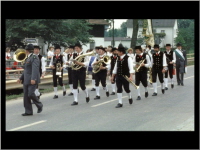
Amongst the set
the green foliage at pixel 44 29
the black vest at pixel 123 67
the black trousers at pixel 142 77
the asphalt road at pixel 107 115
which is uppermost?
the green foliage at pixel 44 29

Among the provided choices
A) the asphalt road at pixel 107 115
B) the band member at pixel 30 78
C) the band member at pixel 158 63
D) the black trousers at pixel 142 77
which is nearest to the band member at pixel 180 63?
the band member at pixel 158 63

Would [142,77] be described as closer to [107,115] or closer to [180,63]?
[107,115]

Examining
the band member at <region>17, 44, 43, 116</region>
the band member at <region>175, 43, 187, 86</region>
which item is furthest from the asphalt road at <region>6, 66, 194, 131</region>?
the band member at <region>175, 43, 187, 86</region>

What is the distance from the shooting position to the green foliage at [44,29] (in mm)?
30609

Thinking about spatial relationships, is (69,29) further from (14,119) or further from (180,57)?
(14,119)

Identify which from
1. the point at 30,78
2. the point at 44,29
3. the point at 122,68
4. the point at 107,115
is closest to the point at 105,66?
the point at 122,68

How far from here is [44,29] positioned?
3098cm

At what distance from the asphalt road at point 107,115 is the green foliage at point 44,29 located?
14.8m

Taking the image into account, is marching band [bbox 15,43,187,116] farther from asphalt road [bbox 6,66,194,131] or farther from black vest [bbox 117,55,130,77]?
asphalt road [bbox 6,66,194,131]

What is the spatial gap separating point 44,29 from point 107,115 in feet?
65.2

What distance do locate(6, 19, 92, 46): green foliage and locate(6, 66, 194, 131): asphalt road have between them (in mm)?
14803

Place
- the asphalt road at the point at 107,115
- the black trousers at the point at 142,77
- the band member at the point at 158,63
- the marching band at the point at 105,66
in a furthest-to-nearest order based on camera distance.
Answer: the band member at the point at 158,63 < the black trousers at the point at 142,77 < the marching band at the point at 105,66 < the asphalt road at the point at 107,115

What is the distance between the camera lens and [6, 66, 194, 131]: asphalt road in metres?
10.2

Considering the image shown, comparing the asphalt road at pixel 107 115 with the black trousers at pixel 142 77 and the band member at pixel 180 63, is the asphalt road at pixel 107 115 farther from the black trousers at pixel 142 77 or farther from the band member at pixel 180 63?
the band member at pixel 180 63
